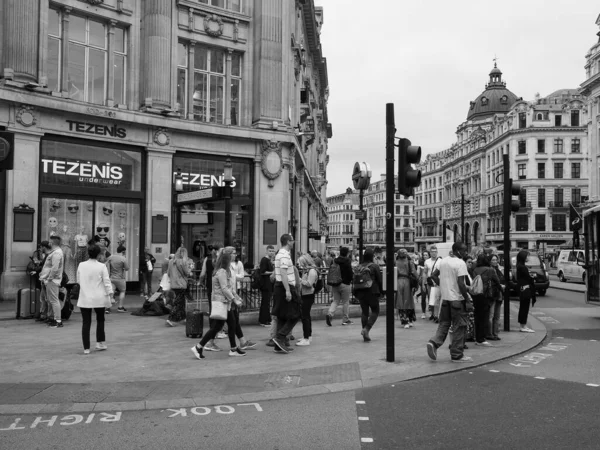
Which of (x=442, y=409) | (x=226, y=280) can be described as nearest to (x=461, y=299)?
(x=442, y=409)

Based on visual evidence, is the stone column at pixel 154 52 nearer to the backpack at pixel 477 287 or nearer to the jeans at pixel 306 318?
the jeans at pixel 306 318

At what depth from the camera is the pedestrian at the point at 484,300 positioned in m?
10.5

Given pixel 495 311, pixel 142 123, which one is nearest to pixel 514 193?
pixel 495 311

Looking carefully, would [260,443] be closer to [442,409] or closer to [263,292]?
[442,409]

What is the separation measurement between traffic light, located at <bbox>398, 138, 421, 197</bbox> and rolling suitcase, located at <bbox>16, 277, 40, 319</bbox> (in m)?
9.19

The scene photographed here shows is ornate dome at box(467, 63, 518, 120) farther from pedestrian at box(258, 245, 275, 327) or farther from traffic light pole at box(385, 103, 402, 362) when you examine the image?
traffic light pole at box(385, 103, 402, 362)

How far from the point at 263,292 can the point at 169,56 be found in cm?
1175

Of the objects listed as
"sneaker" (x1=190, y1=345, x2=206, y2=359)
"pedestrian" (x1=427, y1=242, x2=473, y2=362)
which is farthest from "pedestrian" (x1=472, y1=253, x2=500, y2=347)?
"sneaker" (x1=190, y1=345, x2=206, y2=359)

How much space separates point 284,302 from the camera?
30.7 feet

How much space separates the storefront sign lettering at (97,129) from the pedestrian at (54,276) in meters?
7.21

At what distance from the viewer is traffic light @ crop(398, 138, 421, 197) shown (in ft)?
27.2

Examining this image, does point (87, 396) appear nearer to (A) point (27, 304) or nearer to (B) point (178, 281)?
(B) point (178, 281)

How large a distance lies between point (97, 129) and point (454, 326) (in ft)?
46.5

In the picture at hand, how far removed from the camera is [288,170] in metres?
22.8
